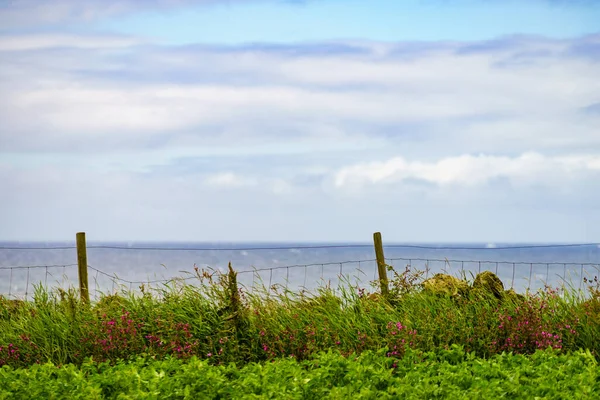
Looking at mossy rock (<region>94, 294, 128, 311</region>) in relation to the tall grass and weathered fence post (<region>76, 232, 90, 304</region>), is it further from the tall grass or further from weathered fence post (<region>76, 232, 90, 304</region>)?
weathered fence post (<region>76, 232, 90, 304</region>)

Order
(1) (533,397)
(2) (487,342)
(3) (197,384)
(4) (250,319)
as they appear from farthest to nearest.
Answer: (4) (250,319) < (2) (487,342) < (3) (197,384) < (1) (533,397)

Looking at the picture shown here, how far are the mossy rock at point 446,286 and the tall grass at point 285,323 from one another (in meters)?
0.08

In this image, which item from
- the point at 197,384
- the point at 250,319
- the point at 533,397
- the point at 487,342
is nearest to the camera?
the point at 533,397

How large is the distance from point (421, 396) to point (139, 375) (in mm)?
2574

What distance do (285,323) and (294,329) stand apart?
25cm

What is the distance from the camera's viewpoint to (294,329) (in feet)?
30.0

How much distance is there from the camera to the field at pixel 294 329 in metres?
7.07

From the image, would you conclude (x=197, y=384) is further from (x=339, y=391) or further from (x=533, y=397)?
(x=533, y=397)

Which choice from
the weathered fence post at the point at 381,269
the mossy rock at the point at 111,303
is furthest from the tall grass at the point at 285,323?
the weathered fence post at the point at 381,269

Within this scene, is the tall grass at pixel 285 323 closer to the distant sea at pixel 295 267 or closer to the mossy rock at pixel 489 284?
the mossy rock at pixel 489 284

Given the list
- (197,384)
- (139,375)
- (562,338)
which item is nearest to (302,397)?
(197,384)

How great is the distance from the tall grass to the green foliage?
181cm

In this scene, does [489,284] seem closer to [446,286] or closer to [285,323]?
[446,286]

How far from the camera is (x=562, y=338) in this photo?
29.8 feet
